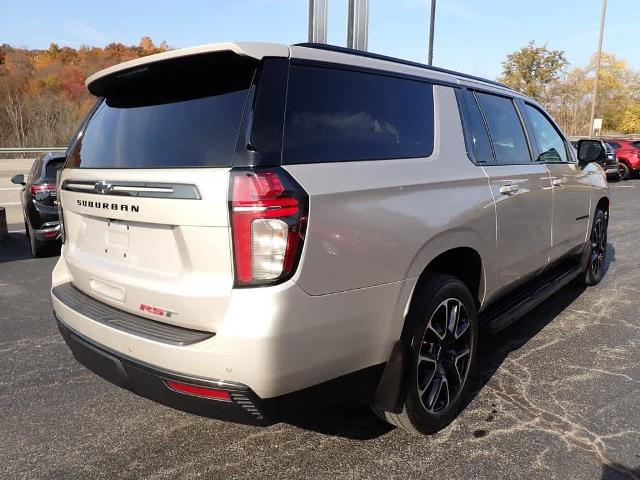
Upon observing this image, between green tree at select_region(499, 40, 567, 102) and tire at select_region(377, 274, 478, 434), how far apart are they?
3713 cm

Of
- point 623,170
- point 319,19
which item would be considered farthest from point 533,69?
point 319,19

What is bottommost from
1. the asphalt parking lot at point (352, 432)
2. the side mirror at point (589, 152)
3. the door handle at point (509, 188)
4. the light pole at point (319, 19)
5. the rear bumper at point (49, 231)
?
the asphalt parking lot at point (352, 432)

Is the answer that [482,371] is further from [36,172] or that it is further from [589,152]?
[36,172]

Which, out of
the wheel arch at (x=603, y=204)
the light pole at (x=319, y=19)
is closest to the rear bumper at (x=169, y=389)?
the wheel arch at (x=603, y=204)

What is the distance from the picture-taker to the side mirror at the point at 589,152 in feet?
16.2

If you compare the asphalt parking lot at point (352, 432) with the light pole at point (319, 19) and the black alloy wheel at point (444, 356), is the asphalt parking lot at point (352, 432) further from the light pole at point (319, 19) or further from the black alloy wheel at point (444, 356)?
the light pole at point (319, 19)

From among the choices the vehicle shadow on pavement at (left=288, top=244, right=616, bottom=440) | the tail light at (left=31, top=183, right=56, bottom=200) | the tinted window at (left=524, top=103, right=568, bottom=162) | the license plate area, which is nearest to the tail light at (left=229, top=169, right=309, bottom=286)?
the license plate area

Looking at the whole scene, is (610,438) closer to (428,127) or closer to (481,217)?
(481,217)

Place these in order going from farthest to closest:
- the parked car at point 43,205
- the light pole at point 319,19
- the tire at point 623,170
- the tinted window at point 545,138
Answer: the tire at point 623,170, the light pole at point 319,19, the parked car at point 43,205, the tinted window at point 545,138

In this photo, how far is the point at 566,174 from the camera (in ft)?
14.5

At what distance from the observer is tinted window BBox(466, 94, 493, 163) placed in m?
3.17

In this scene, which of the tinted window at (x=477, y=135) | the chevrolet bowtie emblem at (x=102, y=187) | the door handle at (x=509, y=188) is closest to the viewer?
the chevrolet bowtie emblem at (x=102, y=187)

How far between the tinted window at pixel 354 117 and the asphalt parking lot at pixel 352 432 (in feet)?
4.84

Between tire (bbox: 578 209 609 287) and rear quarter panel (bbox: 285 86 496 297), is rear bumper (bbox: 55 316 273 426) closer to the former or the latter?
rear quarter panel (bbox: 285 86 496 297)
